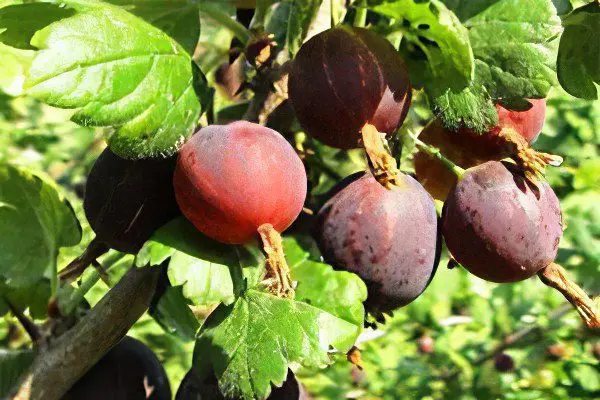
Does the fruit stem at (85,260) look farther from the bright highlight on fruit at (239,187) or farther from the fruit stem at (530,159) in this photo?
the fruit stem at (530,159)

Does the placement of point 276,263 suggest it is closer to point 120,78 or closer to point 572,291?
point 120,78

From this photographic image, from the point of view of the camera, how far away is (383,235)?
78 cm

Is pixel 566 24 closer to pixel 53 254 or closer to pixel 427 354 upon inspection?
pixel 53 254

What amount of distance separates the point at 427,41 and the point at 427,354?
169cm

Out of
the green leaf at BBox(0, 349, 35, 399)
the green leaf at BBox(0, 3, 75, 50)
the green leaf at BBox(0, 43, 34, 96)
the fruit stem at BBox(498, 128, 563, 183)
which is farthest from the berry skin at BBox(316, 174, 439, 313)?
the green leaf at BBox(0, 43, 34, 96)

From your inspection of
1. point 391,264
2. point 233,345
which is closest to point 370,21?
point 391,264

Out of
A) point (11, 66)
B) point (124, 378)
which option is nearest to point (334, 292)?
point (124, 378)

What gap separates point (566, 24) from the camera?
→ 2.69ft

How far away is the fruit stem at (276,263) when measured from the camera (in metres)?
0.71

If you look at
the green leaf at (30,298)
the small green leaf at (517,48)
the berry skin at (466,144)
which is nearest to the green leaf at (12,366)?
the green leaf at (30,298)

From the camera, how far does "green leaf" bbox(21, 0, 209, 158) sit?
0.65 meters

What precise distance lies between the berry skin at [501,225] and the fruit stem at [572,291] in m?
0.02

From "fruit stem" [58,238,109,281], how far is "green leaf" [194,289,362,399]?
20 cm

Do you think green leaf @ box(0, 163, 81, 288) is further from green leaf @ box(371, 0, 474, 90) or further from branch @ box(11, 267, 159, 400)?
green leaf @ box(371, 0, 474, 90)
